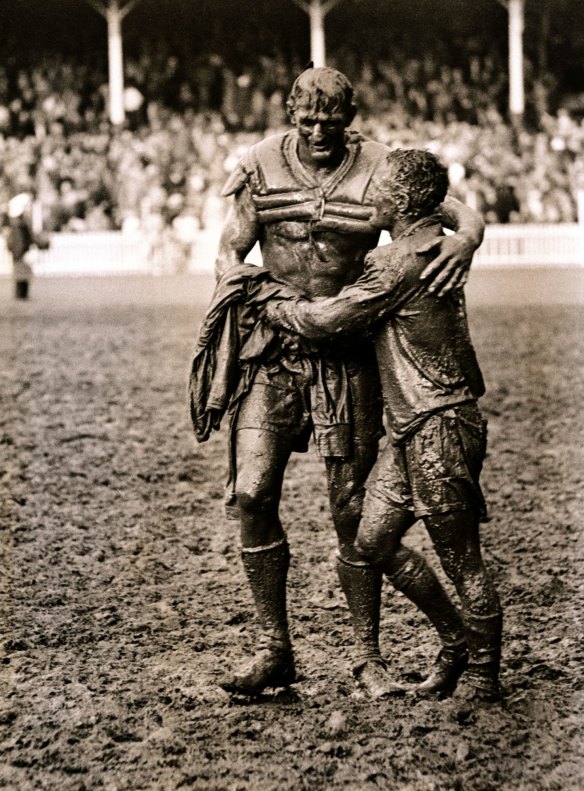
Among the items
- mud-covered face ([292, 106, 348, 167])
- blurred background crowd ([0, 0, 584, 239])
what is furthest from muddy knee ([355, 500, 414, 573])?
blurred background crowd ([0, 0, 584, 239])

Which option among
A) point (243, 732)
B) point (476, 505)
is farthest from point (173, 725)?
point (476, 505)

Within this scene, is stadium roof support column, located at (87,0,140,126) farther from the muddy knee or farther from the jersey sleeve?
the muddy knee

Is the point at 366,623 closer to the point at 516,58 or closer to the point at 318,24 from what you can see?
the point at 318,24

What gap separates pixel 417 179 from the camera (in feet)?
15.7

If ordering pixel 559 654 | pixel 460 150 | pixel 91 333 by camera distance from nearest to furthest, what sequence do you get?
pixel 559 654 < pixel 91 333 < pixel 460 150

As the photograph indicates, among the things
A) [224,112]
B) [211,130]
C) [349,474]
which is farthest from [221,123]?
[349,474]

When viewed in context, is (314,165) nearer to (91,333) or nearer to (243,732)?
(243,732)

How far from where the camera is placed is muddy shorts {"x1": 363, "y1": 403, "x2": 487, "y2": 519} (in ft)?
15.8

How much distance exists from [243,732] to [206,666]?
85cm

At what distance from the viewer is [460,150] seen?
1086 inches

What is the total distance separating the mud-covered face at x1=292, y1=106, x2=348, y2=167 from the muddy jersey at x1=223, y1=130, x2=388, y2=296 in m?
0.06

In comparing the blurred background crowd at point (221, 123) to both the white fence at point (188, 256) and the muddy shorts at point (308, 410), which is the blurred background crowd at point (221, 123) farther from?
the muddy shorts at point (308, 410)

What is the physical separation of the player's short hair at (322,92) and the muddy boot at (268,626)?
62.0 inches

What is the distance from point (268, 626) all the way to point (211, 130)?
79.4ft
